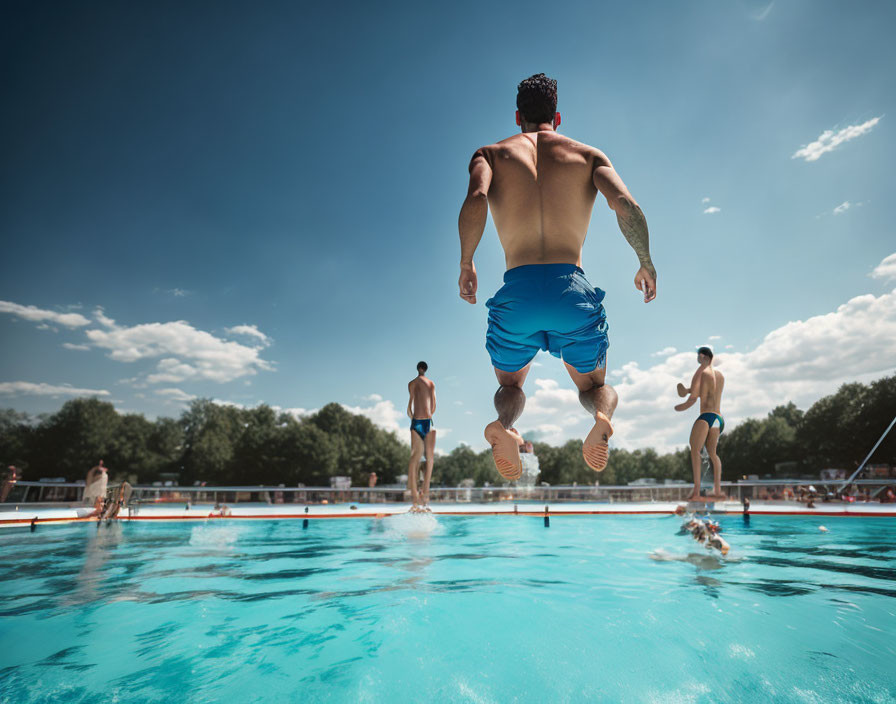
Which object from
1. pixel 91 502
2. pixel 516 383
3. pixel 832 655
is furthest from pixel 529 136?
pixel 91 502

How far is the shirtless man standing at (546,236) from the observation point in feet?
8.99

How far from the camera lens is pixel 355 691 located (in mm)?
2941

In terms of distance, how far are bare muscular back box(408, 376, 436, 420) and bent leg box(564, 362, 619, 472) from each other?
6661 mm

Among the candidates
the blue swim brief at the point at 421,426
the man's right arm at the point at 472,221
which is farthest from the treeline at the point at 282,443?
the man's right arm at the point at 472,221

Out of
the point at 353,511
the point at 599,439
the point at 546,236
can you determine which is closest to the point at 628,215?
the point at 546,236

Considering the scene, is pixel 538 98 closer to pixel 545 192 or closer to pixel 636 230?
pixel 545 192

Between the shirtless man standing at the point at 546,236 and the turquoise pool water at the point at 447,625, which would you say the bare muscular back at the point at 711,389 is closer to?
the turquoise pool water at the point at 447,625

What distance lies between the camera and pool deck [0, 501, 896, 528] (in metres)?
12.1

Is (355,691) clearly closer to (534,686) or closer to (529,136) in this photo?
(534,686)

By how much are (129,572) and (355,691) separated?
196 inches

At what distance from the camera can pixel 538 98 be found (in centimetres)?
319

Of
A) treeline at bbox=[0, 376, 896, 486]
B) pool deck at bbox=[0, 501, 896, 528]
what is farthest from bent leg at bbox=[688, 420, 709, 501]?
treeline at bbox=[0, 376, 896, 486]

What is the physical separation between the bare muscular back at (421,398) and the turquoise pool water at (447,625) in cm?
281

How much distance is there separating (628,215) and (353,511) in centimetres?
1415
